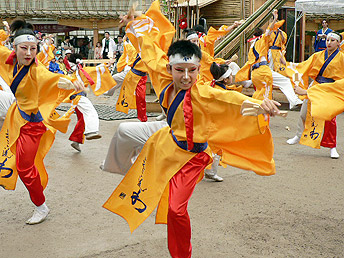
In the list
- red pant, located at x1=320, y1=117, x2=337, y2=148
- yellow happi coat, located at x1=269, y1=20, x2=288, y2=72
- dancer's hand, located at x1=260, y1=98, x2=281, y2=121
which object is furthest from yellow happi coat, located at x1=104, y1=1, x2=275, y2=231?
yellow happi coat, located at x1=269, y1=20, x2=288, y2=72

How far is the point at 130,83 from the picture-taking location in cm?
746

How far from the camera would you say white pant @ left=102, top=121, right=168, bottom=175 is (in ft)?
10.8

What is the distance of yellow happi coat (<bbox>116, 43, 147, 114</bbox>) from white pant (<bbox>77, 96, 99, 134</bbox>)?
1.18m

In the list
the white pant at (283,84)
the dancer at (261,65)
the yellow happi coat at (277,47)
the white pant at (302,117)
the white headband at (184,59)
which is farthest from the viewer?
the yellow happi coat at (277,47)

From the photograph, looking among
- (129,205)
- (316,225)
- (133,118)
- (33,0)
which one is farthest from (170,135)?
(33,0)

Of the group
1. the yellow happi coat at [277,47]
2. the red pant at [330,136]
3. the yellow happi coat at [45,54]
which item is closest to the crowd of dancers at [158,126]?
the yellow happi coat at [45,54]

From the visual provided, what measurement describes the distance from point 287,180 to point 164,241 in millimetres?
2202

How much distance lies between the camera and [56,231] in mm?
3676

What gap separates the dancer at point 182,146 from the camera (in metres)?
2.80

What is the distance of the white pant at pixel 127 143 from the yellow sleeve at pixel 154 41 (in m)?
0.29

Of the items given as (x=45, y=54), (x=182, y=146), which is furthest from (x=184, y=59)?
(x=45, y=54)

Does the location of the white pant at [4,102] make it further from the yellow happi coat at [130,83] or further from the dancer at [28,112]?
the yellow happi coat at [130,83]

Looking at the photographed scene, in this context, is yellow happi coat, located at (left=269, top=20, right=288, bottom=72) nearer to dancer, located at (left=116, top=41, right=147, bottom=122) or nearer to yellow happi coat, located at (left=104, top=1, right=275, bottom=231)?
dancer, located at (left=116, top=41, right=147, bottom=122)

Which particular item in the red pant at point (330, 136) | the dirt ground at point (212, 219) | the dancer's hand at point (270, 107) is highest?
the dancer's hand at point (270, 107)
